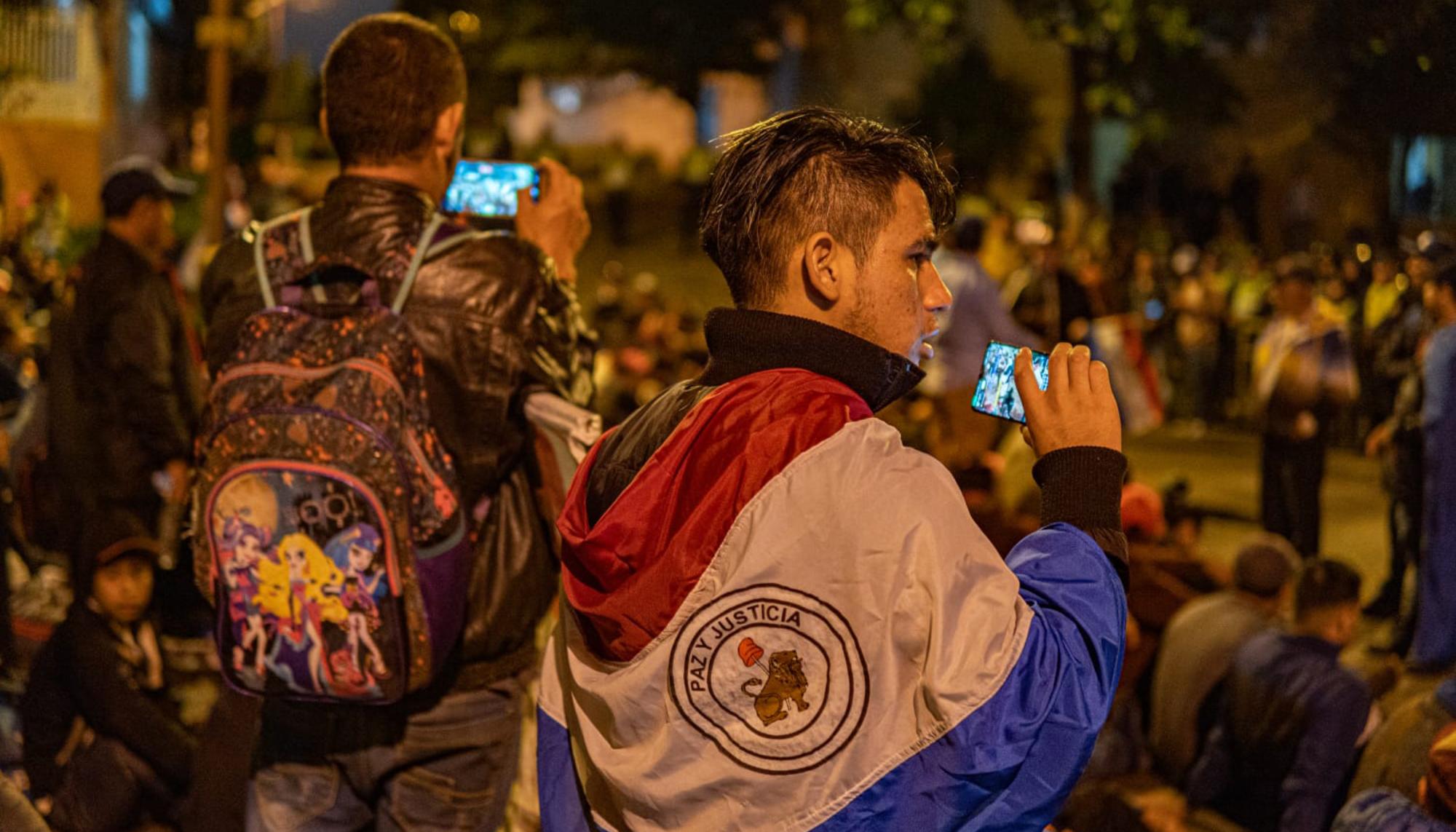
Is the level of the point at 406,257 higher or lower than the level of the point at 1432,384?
higher

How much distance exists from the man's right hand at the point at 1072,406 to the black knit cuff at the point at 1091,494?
2 centimetres

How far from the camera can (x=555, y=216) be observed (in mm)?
3396

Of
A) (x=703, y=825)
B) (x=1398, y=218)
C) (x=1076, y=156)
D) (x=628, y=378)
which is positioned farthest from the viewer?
(x=1076, y=156)

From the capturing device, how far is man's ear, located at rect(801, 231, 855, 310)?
2117mm

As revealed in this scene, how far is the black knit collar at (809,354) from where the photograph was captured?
2105 mm

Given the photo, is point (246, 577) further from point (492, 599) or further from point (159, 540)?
point (159, 540)

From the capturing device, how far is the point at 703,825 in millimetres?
2004

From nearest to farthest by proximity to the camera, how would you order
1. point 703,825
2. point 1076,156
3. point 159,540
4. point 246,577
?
point 703,825, point 246,577, point 159,540, point 1076,156

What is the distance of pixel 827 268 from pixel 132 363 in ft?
15.3

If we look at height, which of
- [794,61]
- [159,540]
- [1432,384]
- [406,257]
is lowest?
[159,540]

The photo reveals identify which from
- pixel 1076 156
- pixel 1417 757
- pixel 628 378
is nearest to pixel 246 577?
pixel 1417 757

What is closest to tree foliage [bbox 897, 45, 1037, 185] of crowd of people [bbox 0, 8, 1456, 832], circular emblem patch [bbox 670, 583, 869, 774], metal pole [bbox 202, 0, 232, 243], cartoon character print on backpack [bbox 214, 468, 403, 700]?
metal pole [bbox 202, 0, 232, 243]

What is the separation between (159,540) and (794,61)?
3888 cm

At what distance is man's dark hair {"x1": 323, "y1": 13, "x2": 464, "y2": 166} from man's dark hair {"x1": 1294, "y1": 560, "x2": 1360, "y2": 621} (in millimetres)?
3321
